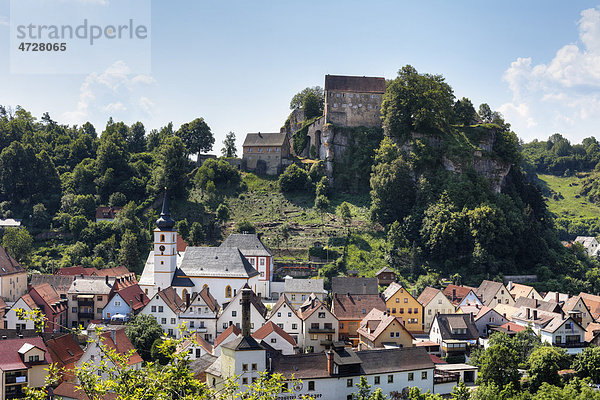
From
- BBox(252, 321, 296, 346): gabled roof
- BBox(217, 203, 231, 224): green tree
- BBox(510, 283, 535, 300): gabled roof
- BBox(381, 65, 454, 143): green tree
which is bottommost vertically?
BBox(252, 321, 296, 346): gabled roof

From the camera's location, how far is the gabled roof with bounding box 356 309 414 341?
47.1m

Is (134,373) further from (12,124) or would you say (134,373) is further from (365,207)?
(12,124)

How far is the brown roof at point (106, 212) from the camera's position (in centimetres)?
8332

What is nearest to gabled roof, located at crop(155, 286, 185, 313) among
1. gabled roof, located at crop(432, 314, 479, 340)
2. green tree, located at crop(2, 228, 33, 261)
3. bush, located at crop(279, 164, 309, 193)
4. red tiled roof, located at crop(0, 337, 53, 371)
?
red tiled roof, located at crop(0, 337, 53, 371)

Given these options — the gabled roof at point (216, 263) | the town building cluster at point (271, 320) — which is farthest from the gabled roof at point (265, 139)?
the gabled roof at point (216, 263)

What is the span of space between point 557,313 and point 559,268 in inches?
796

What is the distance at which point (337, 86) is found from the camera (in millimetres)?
92188

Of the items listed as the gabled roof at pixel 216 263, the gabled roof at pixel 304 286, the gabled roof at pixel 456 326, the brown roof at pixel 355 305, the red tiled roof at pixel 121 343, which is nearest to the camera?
the red tiled roof at pixel 121 343

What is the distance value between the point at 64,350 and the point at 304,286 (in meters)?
26.6

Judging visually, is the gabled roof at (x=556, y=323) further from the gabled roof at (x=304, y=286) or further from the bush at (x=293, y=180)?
the bush at (x=293, y=180)

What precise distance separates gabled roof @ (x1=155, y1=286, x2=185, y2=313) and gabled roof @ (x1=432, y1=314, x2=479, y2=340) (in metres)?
23.0

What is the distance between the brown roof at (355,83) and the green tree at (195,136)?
2322 cm

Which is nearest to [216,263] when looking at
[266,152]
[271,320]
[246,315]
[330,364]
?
[271,320]

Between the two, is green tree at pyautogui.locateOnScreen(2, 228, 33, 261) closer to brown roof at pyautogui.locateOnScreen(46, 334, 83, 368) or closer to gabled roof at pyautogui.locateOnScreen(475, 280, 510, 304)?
brown roof at pyautogui.locateOnScreen(46, 334, 83, 368)
